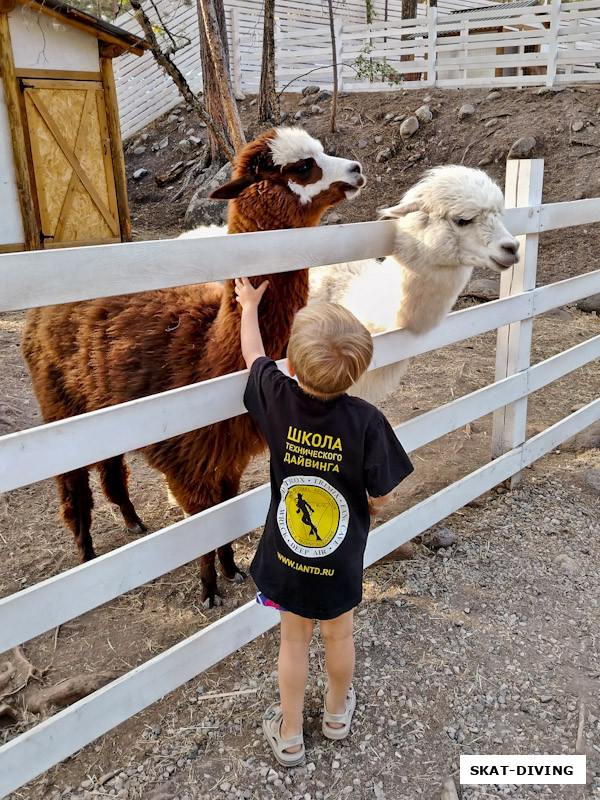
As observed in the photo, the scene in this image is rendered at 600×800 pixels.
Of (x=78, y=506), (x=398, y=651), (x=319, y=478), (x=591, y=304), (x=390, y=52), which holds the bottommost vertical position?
(x=591, y=304)

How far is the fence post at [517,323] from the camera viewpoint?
142 inches

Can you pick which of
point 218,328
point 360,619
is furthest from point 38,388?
point 360,619

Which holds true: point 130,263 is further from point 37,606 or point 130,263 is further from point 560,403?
point 560,403

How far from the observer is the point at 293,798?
2107mm

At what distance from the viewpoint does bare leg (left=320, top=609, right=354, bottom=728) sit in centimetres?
209

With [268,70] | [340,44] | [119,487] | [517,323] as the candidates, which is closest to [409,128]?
[268,70]

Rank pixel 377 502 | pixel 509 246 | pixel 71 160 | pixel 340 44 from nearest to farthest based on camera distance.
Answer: pixel 377 502 < pixel 509 246 < pixel 71 160 < pixel 340 44

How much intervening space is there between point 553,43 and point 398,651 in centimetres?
1390

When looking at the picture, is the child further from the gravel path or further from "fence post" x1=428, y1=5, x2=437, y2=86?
"fence post" x1=428, y1=5, x2=437, y2=86

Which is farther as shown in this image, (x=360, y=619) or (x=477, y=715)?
(x=360, y=619)

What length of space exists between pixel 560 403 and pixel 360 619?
11.5ft

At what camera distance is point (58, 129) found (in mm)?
9578

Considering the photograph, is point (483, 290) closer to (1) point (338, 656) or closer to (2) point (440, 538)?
(2) point (440, 538)

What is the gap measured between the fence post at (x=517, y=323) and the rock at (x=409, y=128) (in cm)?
983
